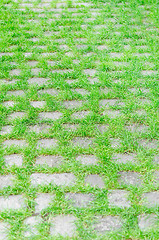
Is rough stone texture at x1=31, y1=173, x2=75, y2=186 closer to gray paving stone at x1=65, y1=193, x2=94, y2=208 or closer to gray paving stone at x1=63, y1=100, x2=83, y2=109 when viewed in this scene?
gray paving stone at x1=65, y1=193, x2=94, y2=208

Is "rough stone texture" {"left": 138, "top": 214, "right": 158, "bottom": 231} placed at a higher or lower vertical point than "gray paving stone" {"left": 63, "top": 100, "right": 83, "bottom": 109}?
A: lower

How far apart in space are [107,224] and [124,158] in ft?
2.21

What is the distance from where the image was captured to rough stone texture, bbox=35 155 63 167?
9.23 feet

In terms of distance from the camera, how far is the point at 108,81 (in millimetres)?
3773

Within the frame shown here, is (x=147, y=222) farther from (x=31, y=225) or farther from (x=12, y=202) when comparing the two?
(x=12, y=202)

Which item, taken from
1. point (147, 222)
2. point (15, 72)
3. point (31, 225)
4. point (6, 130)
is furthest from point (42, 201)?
point (15, 72)

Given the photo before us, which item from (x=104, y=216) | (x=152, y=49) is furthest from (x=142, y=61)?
(x=104, y=216)

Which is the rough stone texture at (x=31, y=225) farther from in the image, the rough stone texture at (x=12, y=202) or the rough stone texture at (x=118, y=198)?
the rough stone texture at (x=118, y=198)

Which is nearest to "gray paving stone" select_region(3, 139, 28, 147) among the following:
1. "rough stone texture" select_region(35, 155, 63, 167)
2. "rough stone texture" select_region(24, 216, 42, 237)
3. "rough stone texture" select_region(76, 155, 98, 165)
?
"rough stone texture" select_region(35, 155, 63, 167)

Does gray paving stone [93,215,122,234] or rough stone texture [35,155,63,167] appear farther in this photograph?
rough stone texture [35,155,63,167]

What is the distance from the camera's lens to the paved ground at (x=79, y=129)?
94.6 inches

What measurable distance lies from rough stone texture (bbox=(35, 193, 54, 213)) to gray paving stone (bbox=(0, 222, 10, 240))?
233 millimetres

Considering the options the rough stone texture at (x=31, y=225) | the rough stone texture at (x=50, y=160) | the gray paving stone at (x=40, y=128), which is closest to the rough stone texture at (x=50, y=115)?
the gray paving stone at (x=40, y=128)

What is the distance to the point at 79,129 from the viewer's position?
313 centimetres
